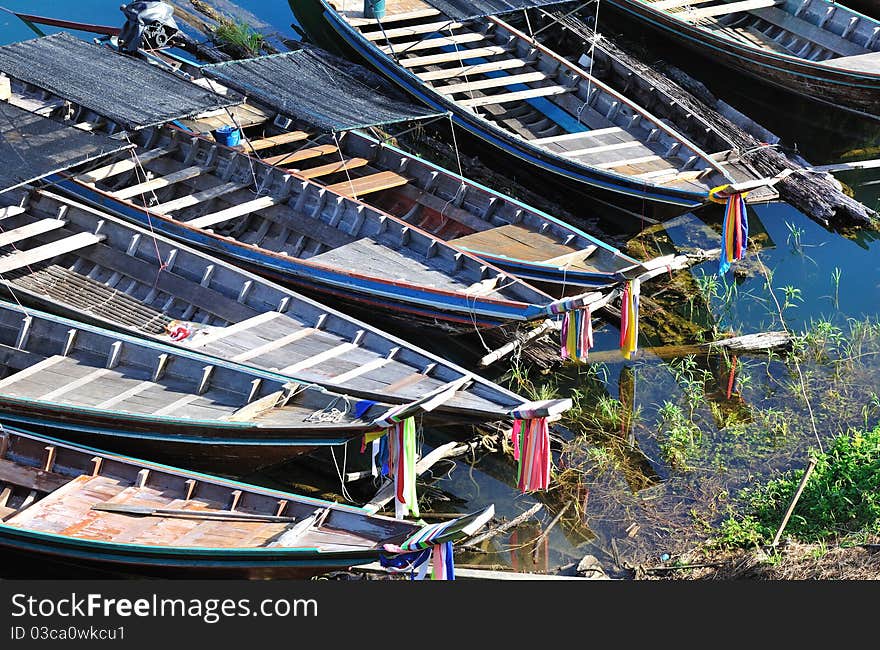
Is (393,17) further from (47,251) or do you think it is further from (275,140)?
Result: (47,251)

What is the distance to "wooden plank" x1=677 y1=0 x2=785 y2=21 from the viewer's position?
17.2 meters

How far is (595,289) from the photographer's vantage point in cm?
1183

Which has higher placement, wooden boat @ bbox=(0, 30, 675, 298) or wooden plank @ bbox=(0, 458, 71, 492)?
wooden boat @ bbox=(0, 30, 675, 298)

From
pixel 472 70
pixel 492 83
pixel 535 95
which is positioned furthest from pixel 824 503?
pixel 472 70

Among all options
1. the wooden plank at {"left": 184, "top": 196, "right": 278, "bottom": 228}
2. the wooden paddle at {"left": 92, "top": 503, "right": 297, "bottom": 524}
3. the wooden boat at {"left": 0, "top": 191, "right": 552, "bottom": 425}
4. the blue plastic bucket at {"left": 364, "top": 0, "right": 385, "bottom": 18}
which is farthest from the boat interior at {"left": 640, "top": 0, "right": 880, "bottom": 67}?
the wooden paddle at {"left": 92, "top": 503, "right": 297, "bottom": 524}

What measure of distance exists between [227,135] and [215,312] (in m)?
3.26

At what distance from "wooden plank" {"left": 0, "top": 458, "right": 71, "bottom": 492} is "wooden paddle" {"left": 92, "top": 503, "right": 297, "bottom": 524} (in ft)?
2.06

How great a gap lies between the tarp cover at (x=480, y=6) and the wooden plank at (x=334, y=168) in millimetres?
2159

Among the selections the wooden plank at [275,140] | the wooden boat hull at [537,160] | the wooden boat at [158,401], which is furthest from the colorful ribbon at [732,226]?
the wooden plank at [275,140]

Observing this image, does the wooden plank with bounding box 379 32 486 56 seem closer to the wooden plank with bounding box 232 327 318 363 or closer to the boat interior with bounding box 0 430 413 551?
the wooden plank with bounding box 232 327 318 363

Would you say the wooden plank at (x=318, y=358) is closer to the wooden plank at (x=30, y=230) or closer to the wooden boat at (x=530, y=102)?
the wooden plank at (x=30, y=230)

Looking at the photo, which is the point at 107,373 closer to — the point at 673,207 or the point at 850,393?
the point at 673,207

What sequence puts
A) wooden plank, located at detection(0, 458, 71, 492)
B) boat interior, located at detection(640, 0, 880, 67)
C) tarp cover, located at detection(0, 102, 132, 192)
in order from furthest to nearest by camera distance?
boat interior, located at detection(640, 0, 880, 67) → tarp cover, located at detection(0, 102, 132, 192) → wooden plank, located at detection(0, 458, 71, 492)

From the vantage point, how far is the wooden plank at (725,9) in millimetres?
17203
